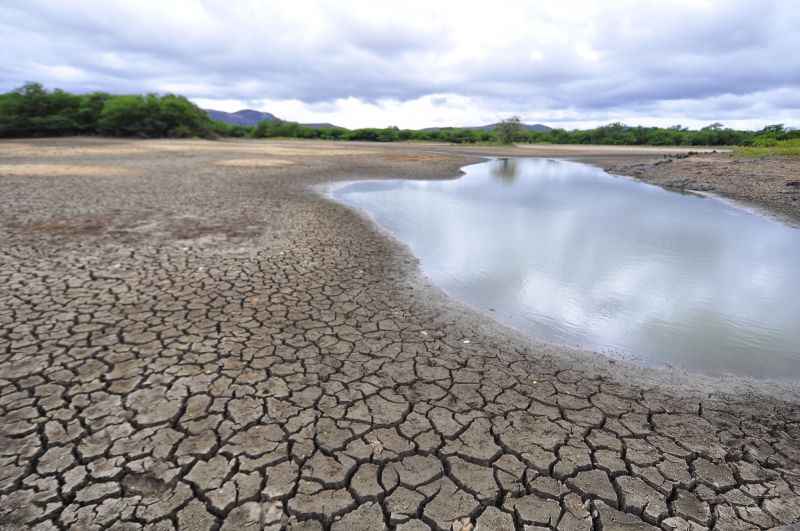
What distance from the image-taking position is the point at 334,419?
3.60 meters

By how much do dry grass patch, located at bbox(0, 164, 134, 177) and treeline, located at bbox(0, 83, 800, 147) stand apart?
30377 millimetres

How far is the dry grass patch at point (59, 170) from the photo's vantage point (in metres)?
16.7

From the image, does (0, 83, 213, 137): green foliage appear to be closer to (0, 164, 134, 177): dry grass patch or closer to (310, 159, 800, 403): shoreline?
(0, 164, 134, 177): dry grass patch

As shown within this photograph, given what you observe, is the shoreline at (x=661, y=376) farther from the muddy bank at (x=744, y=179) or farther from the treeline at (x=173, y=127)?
the treeline at (x=173, y=127)

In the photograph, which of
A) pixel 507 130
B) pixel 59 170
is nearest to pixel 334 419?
pixel 59 170

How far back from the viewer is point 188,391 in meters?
3.87

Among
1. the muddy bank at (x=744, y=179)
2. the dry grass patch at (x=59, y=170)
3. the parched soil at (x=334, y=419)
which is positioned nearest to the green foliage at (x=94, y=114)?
the dry grass patch at (x=59, y=170)

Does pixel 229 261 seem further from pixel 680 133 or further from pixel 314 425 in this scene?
Answer: pixel 680 133

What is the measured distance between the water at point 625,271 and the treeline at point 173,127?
40.6m

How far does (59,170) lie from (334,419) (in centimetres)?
2122

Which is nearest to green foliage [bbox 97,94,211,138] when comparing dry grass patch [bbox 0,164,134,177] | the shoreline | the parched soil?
dry grass patch [bbox 0,164,134,177]

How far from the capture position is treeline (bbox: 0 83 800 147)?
41.6m

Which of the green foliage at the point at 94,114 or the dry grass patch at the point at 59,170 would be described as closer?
the dry grass patch at the point at 59,170

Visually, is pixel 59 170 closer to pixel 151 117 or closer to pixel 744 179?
pixel 744 179
